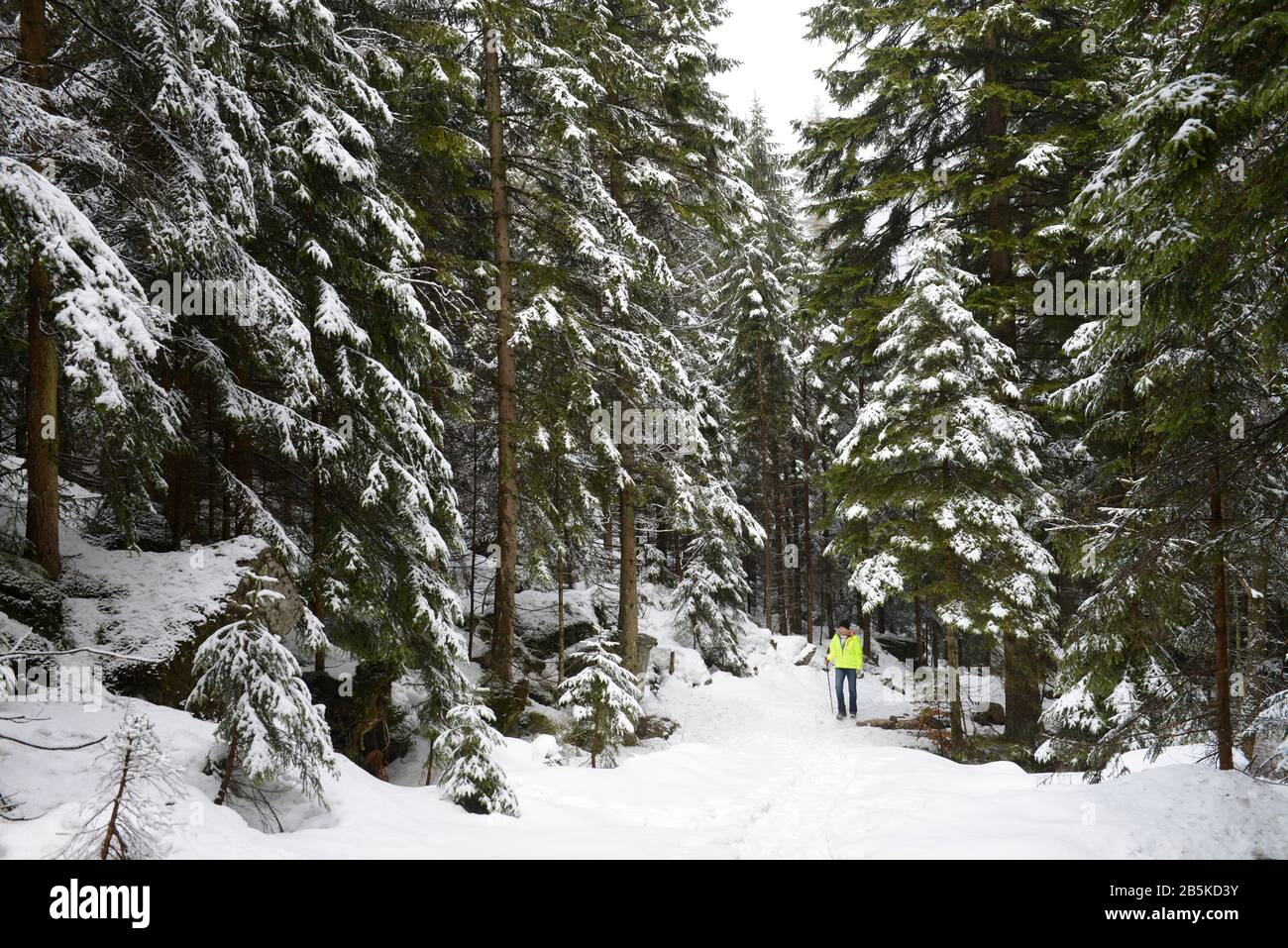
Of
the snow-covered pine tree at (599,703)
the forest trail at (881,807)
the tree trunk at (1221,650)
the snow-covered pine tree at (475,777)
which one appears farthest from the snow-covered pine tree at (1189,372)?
the snow-covered pine tree at (475,777)

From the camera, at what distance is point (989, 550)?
10.2m

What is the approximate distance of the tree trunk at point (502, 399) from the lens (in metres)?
10.0

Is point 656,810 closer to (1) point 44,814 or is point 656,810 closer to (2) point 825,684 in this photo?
(1) point 44,814

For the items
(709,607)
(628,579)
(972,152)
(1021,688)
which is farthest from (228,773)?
(709,607)

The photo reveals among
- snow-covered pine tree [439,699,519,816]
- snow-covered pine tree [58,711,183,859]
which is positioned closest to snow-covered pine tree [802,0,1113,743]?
snow-covered pine tree [439,699,519,816]

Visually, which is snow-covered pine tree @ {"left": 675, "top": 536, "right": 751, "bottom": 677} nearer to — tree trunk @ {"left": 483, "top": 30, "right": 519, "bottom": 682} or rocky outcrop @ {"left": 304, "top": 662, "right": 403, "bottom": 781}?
tree trunk @ {"left": 483, "top": 30, "right": 519, "bottom": 682}

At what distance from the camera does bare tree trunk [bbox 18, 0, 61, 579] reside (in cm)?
539

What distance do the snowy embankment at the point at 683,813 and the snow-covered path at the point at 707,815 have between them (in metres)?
0.01

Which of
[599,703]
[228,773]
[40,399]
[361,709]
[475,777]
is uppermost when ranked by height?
[40,399]

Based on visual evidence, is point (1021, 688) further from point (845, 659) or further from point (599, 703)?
point (599, 703)

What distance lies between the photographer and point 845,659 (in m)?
13.6

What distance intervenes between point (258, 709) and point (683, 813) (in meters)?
4.00

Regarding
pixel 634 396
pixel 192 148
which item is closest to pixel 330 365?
pixel 192 148

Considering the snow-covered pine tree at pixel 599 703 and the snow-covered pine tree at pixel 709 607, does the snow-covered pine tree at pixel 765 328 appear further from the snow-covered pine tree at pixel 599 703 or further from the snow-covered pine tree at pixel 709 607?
the snow-covered pine tree at pixel 599 703
